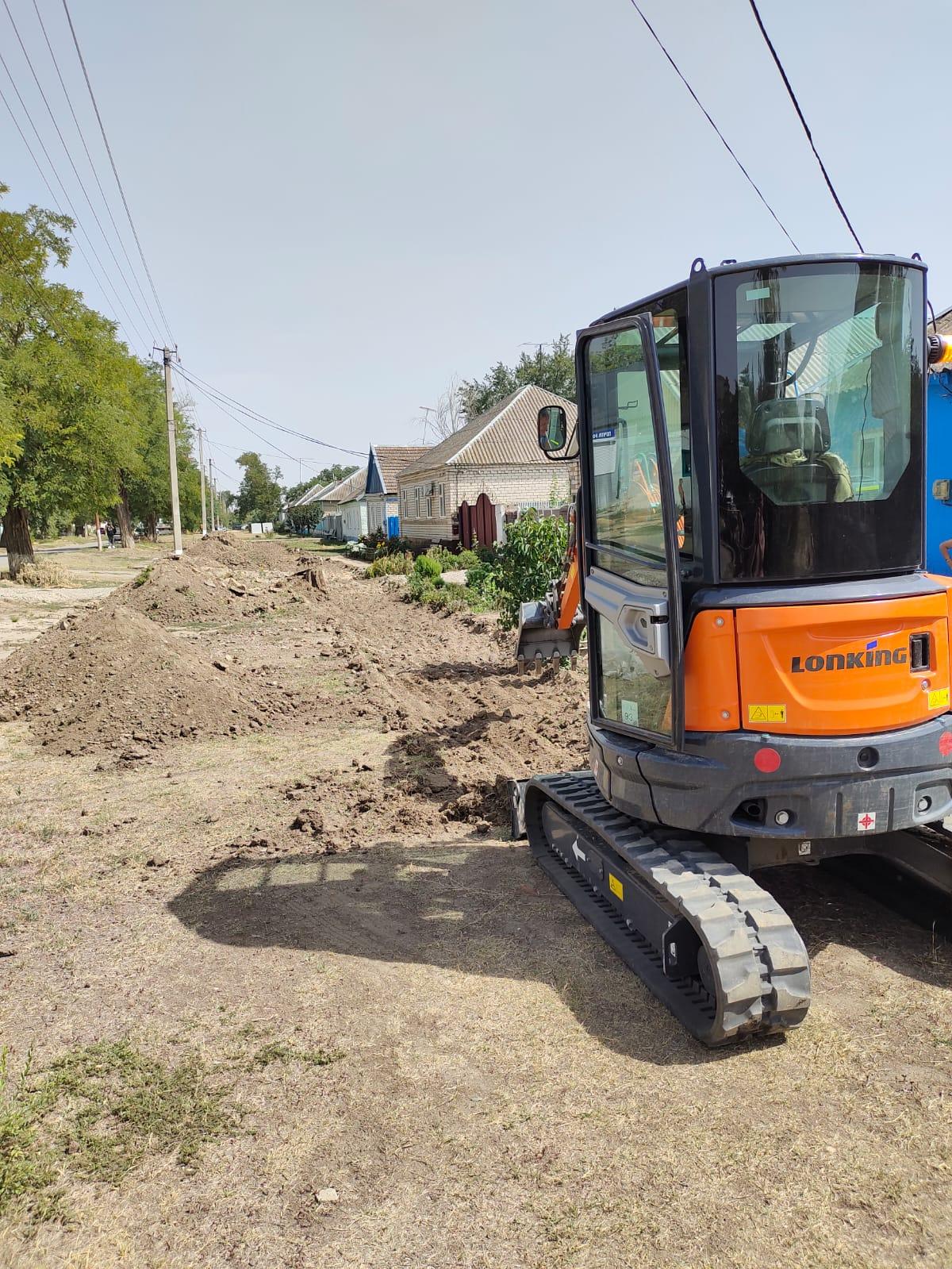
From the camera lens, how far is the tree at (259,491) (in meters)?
147

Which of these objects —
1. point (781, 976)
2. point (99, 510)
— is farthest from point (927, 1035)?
point (99, 510)

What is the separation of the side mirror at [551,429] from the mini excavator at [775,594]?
0.70m

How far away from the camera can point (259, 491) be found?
147250 millimetres

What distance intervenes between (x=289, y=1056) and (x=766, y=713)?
8.31 ft

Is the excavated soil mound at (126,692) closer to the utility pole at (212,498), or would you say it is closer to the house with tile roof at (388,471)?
the house with tile roof at (388,471)

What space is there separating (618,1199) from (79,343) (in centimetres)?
3404

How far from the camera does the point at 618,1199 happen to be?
125 inches

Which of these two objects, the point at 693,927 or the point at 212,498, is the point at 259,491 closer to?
the point at 212,498

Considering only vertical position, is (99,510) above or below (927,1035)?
above

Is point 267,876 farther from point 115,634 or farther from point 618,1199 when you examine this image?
point 115,634

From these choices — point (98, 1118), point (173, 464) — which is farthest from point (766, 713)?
point (173, 464)

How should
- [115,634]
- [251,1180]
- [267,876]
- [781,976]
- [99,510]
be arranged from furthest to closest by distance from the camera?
[99,510], [115,634], [267,876], [781,976], [251,1180]

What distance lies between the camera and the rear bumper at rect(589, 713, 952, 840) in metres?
4.05

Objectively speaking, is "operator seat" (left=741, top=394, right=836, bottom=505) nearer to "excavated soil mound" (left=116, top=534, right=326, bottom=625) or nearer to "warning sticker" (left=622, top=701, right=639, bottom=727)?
"warning sticker" (left=622, top=701, right=639, bottom=727)
